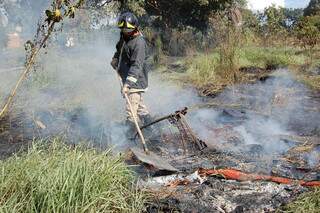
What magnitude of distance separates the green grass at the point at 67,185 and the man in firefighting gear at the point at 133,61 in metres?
2.55

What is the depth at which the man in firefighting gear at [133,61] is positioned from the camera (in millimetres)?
6777

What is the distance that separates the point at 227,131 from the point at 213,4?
816cm

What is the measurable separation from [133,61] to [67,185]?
362cm

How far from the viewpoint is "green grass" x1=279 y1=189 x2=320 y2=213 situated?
12.5ft

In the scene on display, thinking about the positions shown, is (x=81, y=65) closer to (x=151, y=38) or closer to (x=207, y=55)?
(x=151, y=38)

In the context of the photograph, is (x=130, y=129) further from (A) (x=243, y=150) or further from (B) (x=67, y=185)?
(B) (x=67, y=185)

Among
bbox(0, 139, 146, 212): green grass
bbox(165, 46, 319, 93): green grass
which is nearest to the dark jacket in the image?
bbox(0, 139, 146, 212): green grass

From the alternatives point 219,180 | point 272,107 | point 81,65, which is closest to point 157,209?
point 219,180

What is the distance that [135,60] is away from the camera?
6.91m

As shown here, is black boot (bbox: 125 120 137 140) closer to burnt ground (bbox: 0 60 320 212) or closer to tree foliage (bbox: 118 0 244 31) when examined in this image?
burnt ground (bbox: 0 60 320 212)

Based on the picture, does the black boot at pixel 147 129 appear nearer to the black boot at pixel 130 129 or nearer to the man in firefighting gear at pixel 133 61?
the man in firefighting gear at pixel 133 61

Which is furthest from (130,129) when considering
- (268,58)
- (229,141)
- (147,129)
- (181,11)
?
(181,11)

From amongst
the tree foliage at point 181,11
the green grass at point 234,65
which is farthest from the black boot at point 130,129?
the tree foliage at point 181,11

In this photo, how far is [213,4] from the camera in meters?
14.4
